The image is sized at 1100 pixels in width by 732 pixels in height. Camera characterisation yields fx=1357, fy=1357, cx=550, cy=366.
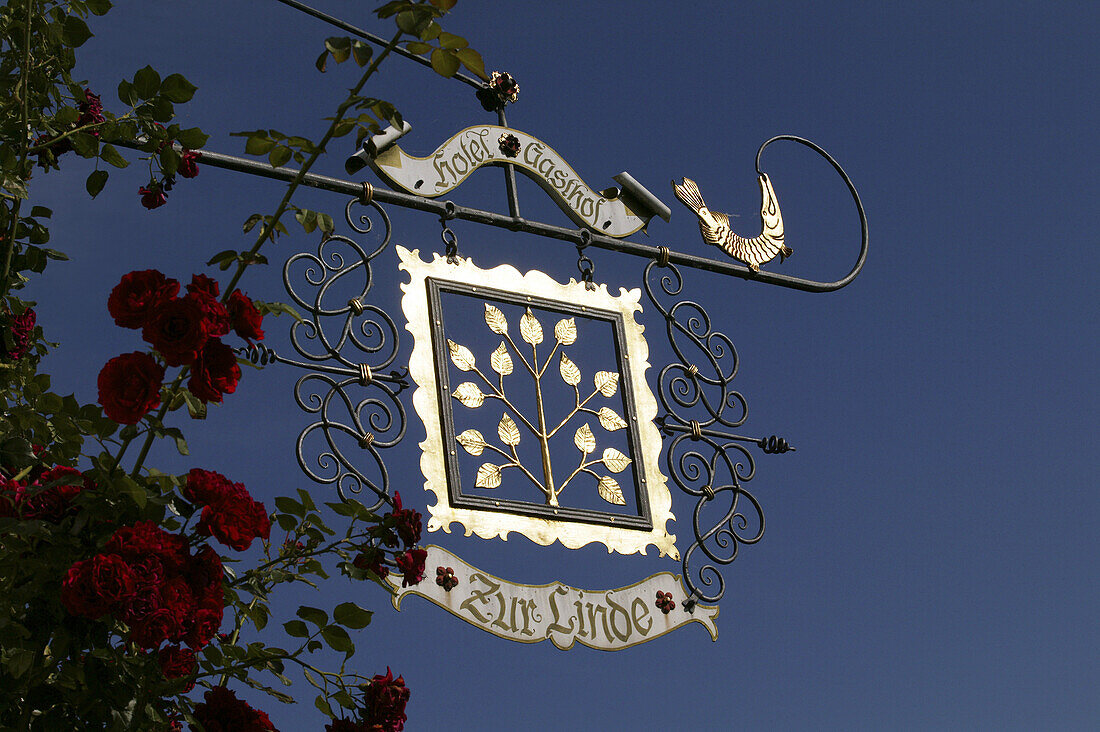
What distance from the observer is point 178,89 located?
260 cm

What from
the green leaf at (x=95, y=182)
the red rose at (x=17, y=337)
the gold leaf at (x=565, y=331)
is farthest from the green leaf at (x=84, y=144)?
the gold leaf at (x=565, y=331)

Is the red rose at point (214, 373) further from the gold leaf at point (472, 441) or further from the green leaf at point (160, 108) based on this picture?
the gold leaf at point (472, 441)

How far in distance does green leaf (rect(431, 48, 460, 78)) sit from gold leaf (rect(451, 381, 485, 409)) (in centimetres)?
144

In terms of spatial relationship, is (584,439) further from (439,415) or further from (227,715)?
(227,715)

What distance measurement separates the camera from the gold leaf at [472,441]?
349 cm

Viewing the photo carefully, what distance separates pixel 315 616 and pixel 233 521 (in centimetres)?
24

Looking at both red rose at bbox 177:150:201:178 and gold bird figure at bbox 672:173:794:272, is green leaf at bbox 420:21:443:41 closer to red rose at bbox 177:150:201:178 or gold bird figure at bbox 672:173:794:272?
red rose at bbox 177:150:201:178

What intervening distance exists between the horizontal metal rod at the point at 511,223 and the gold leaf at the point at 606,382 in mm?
401

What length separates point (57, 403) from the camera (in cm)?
231

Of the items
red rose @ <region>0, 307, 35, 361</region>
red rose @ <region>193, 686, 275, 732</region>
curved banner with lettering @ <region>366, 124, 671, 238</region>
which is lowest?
red rose @ <region>193, 686, 275, 732</region>

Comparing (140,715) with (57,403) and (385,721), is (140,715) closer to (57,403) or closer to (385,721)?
(385,721)

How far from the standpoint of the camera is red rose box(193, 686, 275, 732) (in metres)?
2.16

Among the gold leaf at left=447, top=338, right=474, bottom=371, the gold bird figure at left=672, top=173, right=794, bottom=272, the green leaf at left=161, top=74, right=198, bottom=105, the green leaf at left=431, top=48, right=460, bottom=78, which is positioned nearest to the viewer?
the green leaf at left=431, top=48, right=460, bottom=78

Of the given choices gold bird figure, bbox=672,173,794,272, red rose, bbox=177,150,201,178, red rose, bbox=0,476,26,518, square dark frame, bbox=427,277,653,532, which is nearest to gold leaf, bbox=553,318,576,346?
square dark frame, bbox=427,277,653,532
